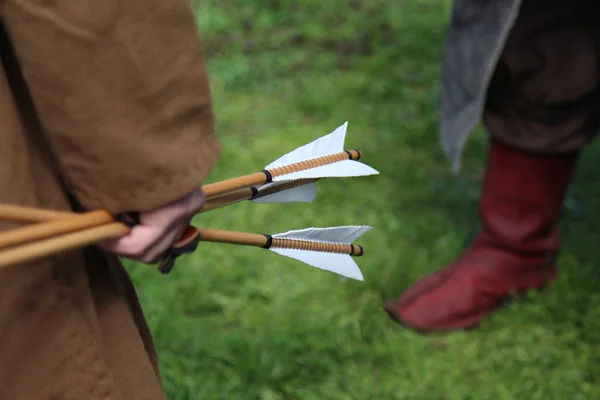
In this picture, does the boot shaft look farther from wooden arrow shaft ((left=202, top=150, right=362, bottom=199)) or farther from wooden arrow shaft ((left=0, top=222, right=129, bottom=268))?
wooden arrow shaft ((left=0, top=222, right=129, bottom=268))

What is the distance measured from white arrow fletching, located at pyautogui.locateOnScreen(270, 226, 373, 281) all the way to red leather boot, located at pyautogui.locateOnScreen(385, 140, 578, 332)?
2.54ft

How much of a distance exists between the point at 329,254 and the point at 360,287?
2.83 feet

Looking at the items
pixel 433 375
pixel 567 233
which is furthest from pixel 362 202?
pixel 433 375

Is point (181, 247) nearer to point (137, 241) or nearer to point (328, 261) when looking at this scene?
point (137, 241)

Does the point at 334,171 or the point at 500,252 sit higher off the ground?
the point at 334,171

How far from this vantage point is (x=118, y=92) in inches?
26.9

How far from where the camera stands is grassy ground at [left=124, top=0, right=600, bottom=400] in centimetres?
153

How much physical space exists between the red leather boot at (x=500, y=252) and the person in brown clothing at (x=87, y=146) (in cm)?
100

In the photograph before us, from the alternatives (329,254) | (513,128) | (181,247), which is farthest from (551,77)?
(181,247)

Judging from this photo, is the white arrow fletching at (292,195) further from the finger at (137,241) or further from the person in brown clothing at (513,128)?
the person in brown clothing at (513,128)

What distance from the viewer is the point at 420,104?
262cm

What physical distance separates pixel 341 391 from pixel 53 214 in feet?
3.00

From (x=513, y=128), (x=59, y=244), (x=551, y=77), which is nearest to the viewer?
(x=59, y=244)

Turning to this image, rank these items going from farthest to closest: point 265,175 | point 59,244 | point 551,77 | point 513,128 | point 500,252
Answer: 1. point 500,252
2. point 513,128
3. point 551,77
4. point 265,175
5. point 59,244
